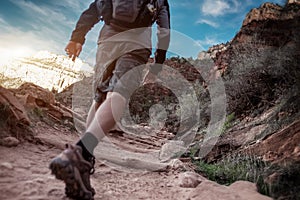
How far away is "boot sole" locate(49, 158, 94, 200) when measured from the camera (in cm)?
130

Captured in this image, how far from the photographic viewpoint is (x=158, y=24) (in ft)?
7.98

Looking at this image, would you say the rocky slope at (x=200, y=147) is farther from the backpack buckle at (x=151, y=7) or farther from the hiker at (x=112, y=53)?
the backpack buckle at (x=151, y=7)

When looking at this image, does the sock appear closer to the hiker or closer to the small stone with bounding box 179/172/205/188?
the hiker

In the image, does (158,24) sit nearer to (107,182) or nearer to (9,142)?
(107,182)

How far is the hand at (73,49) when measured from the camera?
89.9 inches

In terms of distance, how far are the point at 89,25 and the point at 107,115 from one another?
3.56 ft

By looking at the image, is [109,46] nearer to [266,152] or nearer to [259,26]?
[266,152]

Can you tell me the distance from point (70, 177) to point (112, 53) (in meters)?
1.19

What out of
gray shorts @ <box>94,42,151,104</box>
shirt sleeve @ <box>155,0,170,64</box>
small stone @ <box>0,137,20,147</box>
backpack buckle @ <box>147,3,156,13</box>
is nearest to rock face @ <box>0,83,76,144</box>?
small stone @ <box>0,137,20,147</box>

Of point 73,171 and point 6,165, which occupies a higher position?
point 73,171

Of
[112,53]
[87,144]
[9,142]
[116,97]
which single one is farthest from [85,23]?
[87,144]

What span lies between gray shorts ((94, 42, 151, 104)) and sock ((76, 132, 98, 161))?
41cm

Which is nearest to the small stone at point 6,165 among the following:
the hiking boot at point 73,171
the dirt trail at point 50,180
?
the dirt trail at point 50,180

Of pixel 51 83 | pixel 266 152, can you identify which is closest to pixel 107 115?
pixel 266 152
